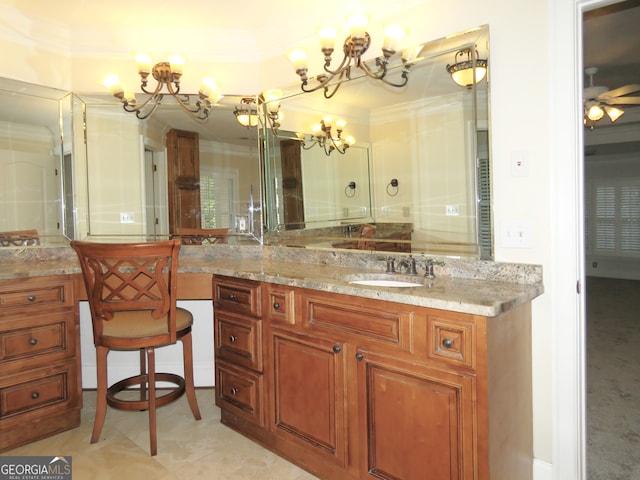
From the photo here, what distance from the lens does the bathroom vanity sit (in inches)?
59.2

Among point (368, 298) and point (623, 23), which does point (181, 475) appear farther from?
point (623, 23)

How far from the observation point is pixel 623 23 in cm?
324

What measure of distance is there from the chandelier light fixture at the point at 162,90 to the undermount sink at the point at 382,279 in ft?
5.44

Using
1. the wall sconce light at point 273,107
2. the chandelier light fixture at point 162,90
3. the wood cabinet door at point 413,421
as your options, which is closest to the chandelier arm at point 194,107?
the chandelier light fixture at point 162,90

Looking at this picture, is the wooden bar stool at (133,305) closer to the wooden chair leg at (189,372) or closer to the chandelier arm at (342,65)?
the wooden chair leg at (189,372)

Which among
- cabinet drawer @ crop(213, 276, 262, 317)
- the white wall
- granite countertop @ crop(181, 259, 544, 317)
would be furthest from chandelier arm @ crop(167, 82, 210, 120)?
the white wall

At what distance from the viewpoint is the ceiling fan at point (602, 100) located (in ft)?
12.7

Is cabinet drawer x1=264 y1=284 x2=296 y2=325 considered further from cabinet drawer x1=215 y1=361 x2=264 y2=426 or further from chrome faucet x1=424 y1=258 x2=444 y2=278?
chrome faucet x1=424 y1=258 x2=444 y2=278

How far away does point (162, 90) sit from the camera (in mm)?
3029

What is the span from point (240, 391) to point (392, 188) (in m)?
1.34

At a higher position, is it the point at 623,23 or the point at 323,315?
the point at 623,23

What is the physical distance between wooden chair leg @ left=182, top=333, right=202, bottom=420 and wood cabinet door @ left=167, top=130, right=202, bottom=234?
858mm

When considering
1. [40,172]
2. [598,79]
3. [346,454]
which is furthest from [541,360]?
[598,79]

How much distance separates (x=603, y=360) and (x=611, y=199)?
568 cm
